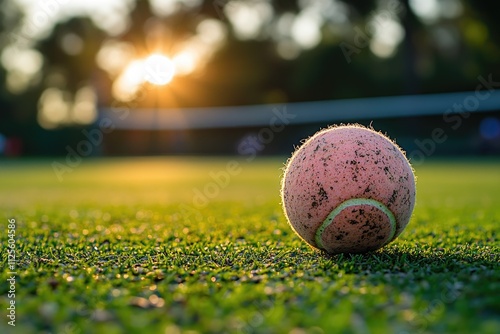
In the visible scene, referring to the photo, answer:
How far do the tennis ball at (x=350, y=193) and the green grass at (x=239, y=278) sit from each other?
18 centimetres

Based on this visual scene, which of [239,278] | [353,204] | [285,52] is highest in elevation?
[285,52]

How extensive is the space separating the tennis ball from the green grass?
18cm

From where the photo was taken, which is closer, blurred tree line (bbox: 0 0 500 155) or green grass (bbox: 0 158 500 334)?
green grass (bbox: 0 158 500 334)

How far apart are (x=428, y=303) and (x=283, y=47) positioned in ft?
129

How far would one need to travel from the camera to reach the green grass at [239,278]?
8.73 feet

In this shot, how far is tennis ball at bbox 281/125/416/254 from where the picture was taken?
393 cm

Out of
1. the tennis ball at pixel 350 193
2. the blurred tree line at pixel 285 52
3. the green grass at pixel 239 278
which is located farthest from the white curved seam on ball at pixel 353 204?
the blurred tree line at pixel 285 52

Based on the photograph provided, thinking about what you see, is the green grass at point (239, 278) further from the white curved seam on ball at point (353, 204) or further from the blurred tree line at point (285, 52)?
the blurred tree line at point (285, 52)

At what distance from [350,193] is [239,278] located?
947mm

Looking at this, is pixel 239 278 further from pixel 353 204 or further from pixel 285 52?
pixel 285 52

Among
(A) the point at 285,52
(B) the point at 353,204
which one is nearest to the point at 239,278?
(B) the point at 353,204

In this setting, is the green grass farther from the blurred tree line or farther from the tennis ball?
the blurred tree line

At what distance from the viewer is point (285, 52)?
40.7 m

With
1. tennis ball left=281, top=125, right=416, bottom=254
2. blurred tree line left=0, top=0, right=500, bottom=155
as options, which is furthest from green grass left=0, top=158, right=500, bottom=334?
blurred tree line left=0, top=0, right=500, bottom=155
